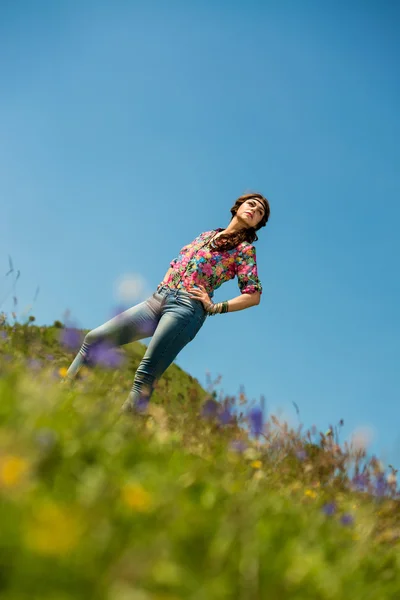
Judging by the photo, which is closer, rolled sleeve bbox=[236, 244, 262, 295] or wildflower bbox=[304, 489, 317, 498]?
wildflower bbox=[304, 489, 317, 498]

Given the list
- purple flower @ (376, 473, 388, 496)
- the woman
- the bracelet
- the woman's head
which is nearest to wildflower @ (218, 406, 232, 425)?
the woman

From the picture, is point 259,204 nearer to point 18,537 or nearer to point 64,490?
point 64,490

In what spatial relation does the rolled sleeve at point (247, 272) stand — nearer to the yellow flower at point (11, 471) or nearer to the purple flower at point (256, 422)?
the purple flower at point (256, 422)

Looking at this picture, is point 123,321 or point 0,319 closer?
point 123,321

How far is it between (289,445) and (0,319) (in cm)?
263

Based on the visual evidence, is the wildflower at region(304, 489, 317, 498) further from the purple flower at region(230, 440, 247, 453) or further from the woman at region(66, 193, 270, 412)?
the woman at region(66, 193, 270, 412)

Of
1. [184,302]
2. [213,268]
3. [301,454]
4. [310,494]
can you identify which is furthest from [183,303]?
[310,494]

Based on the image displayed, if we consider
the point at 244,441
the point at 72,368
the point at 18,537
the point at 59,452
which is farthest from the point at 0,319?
the point at 18,537

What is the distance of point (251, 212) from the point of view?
14.8 feet

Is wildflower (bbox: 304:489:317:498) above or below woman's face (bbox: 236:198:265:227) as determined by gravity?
below

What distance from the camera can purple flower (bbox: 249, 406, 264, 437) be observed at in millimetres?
4117

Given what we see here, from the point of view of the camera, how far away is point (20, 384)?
246cm

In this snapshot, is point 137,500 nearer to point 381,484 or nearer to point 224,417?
point 224,417

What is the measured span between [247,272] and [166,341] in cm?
84
